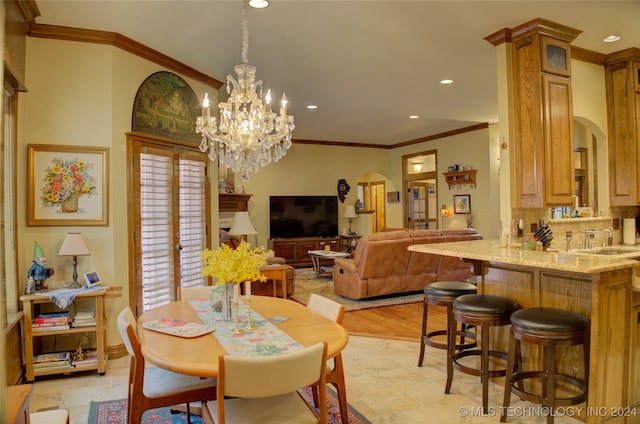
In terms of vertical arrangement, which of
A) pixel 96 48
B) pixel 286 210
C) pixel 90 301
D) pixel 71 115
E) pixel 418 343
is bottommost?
pixel 418 343

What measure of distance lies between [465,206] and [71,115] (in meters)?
7.13

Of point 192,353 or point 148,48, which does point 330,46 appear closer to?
point 148,48

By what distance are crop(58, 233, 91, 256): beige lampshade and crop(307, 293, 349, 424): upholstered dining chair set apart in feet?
6.70

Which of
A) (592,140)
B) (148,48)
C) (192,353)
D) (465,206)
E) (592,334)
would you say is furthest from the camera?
(465,206)

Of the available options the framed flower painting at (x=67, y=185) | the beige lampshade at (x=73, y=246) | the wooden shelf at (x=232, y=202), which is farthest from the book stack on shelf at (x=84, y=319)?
the wooden shelf at (x=232, y=202)

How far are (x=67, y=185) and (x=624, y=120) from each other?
5.44 meters

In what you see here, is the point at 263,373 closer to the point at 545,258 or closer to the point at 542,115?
the point at 545,258

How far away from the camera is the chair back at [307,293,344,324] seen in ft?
7.50

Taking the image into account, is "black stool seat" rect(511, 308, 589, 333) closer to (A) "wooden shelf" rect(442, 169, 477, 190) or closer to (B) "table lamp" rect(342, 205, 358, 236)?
(A) "wooden shelf" rect(442, 169, 477, 190)

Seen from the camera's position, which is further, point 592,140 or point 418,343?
point 592,140

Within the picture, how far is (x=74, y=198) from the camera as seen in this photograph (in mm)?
3547

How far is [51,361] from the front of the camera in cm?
322

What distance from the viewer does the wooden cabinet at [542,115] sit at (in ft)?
11.6

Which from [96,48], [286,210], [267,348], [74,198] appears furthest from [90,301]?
[286,210]
